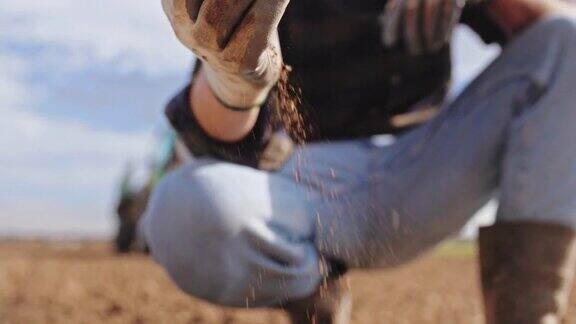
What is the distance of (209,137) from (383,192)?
1.62 ft

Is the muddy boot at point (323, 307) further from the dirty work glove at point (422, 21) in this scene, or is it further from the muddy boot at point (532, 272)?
the dirty work glove at point (422, 21)

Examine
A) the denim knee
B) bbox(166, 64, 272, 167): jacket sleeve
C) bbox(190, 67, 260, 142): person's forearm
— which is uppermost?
bbox(190, 67, 260, 142): person's forearm

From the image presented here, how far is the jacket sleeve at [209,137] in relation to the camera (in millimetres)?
1957

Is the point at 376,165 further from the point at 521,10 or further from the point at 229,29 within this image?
the point at 229,29

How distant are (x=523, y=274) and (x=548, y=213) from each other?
146mm

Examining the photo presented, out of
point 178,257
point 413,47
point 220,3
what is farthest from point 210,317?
point 220,3

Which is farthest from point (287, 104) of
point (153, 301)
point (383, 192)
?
point (153, 301)

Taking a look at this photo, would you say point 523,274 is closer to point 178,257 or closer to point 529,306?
point 529,306

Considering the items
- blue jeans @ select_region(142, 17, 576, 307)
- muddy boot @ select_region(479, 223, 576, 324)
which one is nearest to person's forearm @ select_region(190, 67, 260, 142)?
blue jeans @ select_region(142, 17, 576, 307)

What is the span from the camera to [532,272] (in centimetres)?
189

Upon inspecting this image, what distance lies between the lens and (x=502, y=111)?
2.07 meters

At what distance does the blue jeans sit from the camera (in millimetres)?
1975

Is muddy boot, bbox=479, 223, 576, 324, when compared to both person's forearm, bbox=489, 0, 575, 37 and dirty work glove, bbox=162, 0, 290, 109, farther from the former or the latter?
dirty work glove, bbox=162, 0, 290, 109

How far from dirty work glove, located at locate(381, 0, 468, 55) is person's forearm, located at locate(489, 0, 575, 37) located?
0.19 m
